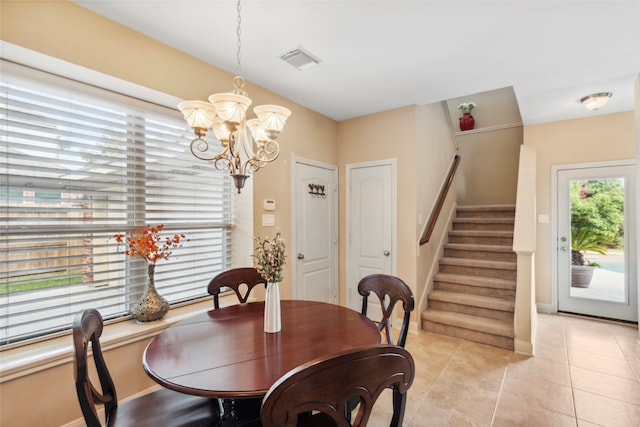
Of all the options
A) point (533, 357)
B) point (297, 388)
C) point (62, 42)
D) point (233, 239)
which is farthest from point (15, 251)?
point (533, 357)

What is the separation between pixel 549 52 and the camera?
2344 mm

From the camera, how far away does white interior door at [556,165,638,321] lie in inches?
142

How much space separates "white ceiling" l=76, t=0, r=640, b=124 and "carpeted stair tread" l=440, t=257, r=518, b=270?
6.29 feet

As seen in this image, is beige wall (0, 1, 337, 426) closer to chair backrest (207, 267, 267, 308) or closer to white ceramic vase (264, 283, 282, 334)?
chair backrest (207, 267, 267, 308)

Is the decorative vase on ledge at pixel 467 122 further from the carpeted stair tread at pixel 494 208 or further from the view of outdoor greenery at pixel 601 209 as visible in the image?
the view of outdoor greenery at pixel 601 209

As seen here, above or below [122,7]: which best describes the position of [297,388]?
below

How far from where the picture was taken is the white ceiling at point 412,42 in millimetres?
1855

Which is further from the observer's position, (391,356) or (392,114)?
(392,114)

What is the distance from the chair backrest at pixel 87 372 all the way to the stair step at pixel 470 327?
3095mm

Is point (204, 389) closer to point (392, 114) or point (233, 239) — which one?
point (233, 239)

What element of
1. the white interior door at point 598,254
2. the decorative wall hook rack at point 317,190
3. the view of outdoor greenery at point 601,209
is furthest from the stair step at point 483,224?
the decorative wall hook rack at point 317,190

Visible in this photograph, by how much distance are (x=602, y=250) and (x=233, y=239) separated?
4.50 metres

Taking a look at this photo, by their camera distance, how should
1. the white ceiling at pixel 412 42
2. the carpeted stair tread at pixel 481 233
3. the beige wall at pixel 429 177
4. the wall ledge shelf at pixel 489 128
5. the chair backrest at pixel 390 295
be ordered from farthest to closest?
the wall ledge shelf at pixel 489 128, the carpeted stair tread at pixel 481 233, the beige wall at pixel 429 177, the white ceiling at pixel 412 42, the chair backrest at pixel 390 295

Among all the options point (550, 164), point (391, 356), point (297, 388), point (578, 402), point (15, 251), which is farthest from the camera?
point (550, 164)
